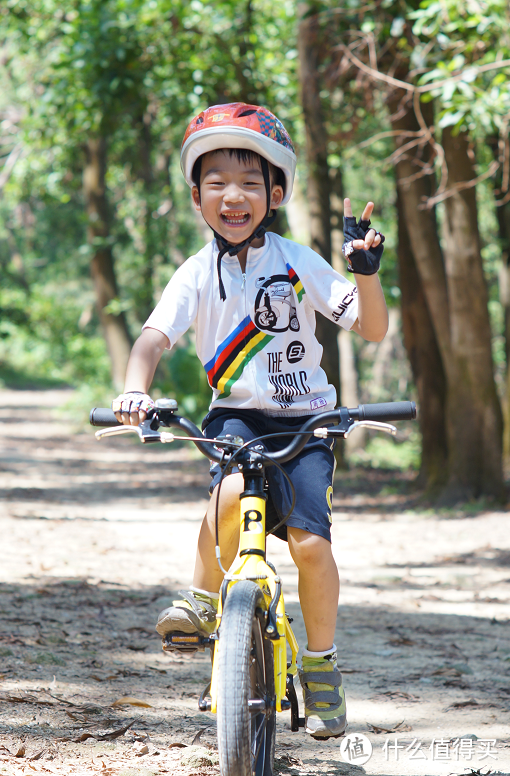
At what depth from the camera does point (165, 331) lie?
2943 mm

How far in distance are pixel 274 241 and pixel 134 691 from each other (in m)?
2.06

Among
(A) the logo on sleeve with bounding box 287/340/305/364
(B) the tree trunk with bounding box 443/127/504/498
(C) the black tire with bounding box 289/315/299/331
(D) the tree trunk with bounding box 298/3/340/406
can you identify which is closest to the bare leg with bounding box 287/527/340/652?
(A) the logo on sleeve with bounding box 287/340/305/364

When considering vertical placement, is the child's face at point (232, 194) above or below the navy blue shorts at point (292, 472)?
above

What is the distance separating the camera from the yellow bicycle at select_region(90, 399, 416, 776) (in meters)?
2.37

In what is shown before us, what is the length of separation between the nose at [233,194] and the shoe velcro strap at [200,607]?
1320 millimetres

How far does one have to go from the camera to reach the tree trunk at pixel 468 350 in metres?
8.97

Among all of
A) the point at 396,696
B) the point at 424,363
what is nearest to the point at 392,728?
the point at 396,696

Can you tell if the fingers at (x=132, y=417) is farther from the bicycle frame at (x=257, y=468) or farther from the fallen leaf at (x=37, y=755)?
the fallen leaf at (x=37, y=755)

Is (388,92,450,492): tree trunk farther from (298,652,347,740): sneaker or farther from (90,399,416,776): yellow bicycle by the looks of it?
(90,399,416,776): yellow bicycle

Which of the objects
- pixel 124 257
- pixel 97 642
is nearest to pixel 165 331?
Answer: pixel 97 642

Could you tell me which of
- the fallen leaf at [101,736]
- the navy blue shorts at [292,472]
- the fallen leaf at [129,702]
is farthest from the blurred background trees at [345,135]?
the fallen leaf at [101,736]

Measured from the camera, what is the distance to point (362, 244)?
2627mm

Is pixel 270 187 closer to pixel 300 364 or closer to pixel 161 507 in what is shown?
pixel 300 364

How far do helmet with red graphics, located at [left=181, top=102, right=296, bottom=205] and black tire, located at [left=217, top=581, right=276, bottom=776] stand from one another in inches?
55.8
